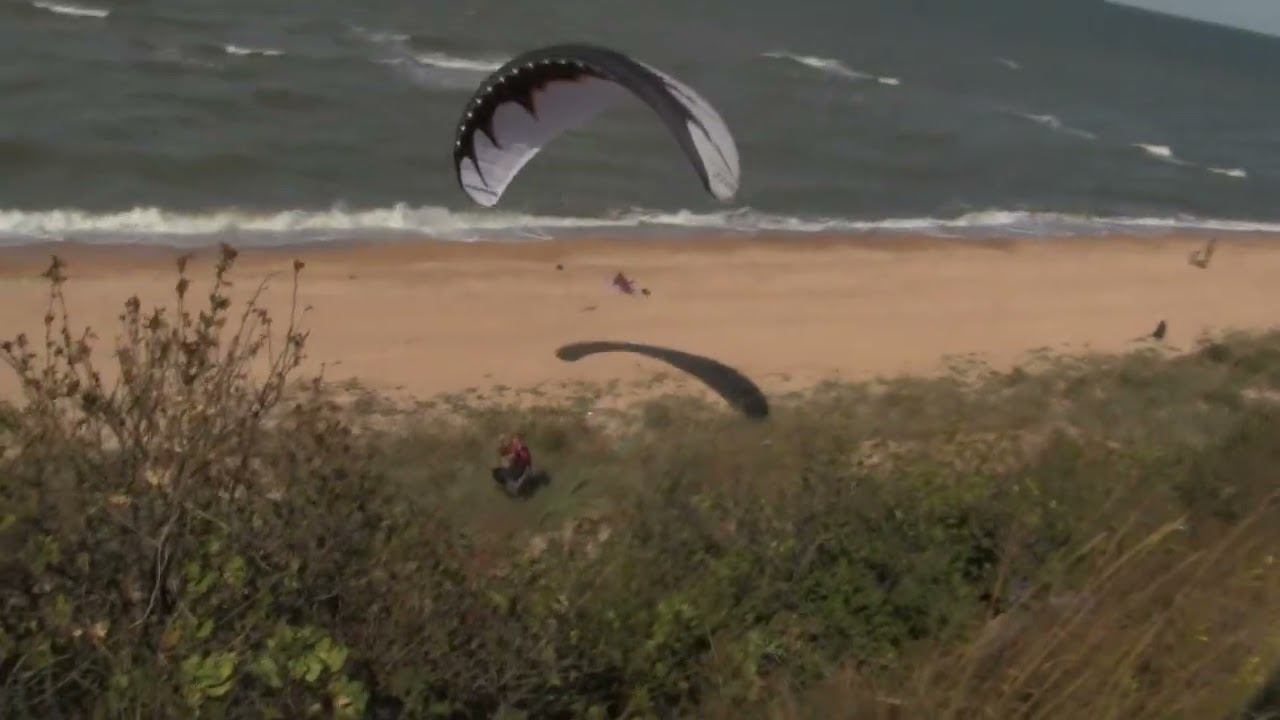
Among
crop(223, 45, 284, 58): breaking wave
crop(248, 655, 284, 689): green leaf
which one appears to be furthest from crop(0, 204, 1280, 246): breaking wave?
crop(248, 655, 284, 689): green leaf

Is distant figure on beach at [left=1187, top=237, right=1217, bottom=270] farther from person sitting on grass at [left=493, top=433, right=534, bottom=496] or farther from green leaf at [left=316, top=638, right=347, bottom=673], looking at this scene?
→ green leaf at [left=316, top=638, right=347, bottom=673]

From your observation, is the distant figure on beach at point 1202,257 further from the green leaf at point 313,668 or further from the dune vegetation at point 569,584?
the green leaf at point 313,668

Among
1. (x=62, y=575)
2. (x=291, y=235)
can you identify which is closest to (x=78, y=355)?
(x=62, y=575)

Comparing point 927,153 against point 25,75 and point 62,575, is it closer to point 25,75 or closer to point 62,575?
point 25,75

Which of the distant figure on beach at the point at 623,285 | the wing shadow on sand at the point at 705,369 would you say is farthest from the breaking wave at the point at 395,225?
the wing shadow on sand at the point at 705,369

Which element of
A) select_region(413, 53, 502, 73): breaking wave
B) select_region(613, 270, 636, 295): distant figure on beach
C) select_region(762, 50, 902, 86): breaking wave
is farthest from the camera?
select_region(762, 50, 902, 86): breaking wave
